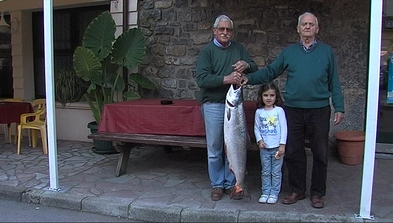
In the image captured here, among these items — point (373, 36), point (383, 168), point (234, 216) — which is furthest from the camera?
point (383, 168)

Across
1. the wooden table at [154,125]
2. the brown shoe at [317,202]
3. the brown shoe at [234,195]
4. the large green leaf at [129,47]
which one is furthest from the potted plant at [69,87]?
the brown shoe at [317,202]

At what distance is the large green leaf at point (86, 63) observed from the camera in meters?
5.70

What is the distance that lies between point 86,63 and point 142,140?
5.79 feet

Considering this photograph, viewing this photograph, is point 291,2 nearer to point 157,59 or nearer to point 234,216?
point 157,59

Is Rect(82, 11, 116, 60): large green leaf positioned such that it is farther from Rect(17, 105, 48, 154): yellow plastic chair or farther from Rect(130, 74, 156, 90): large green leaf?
Rect(17, 105, 48, 154): yellow plastic chair

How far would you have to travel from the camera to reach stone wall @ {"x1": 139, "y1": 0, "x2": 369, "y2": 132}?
5840 mm

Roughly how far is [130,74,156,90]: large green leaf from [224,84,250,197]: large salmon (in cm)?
270

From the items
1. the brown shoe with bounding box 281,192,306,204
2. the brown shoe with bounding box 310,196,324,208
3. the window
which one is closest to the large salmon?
the brown shoe with bounding box 281,192,306,204

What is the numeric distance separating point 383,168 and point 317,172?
6.53 feet

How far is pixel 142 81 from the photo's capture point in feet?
20.7

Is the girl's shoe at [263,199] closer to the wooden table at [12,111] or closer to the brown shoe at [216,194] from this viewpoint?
the brown shoe at [216,194]

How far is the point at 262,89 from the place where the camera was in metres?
4.03

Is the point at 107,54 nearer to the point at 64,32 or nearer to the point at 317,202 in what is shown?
the point at 64,32

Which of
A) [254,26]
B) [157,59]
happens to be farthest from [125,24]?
[254,26]
